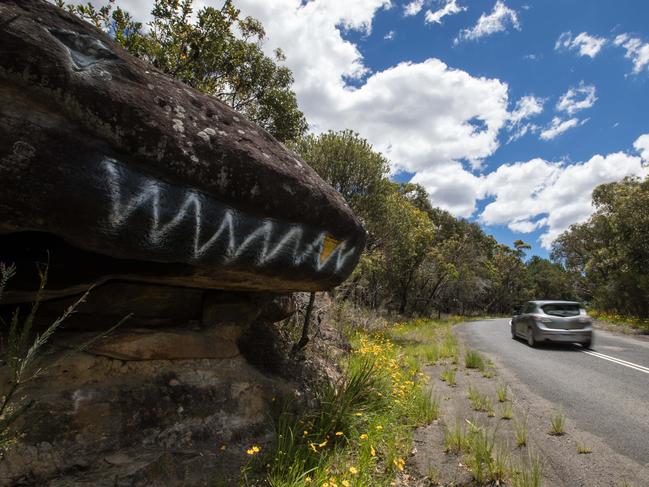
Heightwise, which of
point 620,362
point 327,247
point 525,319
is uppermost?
point 327,247

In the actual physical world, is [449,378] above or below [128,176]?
below

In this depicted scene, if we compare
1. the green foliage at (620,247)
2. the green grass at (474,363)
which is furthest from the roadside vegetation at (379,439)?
the green foliage at (620,247)

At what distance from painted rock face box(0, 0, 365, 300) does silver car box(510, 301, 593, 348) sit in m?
9.85

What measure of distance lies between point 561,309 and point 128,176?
39.4 ft

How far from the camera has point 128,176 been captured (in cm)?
288

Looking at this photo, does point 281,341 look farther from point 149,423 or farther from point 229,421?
point 149,423

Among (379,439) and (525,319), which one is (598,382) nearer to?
(379,439)

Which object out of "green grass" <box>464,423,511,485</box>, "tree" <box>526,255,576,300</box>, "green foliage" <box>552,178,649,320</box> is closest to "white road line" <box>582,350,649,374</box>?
"green grass" <box>464,423,511,485</box>

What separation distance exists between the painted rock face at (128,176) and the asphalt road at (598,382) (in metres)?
4.35

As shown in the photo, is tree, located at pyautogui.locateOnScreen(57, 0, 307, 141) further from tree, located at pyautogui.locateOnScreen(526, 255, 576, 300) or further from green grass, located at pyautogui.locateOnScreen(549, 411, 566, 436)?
tree, located at pyautogui.locateOnScreen(526, 255, 576, 300)

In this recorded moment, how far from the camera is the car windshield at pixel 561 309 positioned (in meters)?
10.8

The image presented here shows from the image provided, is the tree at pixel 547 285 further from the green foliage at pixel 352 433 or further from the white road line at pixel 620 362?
the green foliage at pixel 352 433

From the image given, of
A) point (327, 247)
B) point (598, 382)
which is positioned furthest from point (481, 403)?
point (327, 247)

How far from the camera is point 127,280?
3.64 meters
